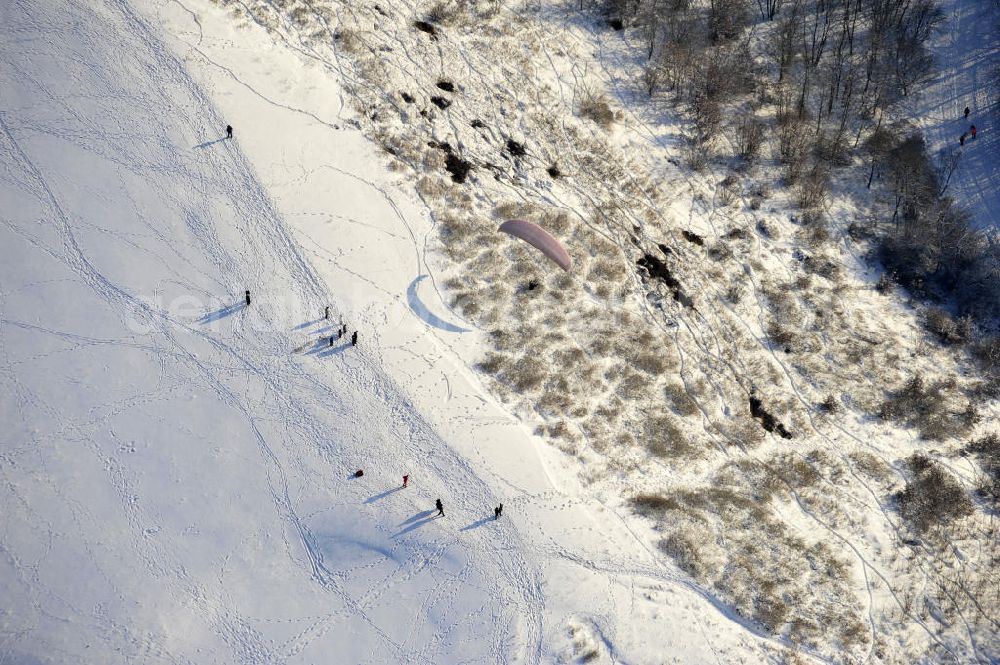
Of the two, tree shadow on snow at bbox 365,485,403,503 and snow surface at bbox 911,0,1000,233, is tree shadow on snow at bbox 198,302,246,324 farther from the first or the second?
snow surface at bbox 911,0,1000,233

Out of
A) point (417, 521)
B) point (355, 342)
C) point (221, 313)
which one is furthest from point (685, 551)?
point (221, 313)

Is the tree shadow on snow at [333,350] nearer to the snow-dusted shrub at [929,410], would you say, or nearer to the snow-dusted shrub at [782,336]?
the snow-dusted shrub at [782,336]

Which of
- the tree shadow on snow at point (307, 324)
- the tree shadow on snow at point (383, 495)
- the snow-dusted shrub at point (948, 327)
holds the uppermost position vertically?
the snow-dusted shrub at point (948, 327)

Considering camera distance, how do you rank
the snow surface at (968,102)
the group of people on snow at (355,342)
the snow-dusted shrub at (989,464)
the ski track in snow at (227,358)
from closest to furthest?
the ski track in snow at (227,358), the group of people on snow at (355,342), the snow-dusted shrub at (989,464), the snow surface at (968,102)

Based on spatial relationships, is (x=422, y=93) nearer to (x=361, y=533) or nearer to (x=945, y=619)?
(x=361, y=533)

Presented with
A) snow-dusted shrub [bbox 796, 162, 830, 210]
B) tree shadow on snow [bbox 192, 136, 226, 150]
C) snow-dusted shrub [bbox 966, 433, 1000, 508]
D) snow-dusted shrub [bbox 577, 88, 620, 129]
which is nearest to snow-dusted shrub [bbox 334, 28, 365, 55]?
tree shadow on snow [bbox 192, 136, 226, 150]

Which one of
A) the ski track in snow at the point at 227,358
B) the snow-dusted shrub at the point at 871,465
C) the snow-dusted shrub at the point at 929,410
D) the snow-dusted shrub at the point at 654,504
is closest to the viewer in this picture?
the ski track in snow at the point at 227,358


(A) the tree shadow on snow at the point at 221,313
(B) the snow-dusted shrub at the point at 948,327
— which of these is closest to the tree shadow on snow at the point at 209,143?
(A) the tree shadow on snow at the point at 221,313

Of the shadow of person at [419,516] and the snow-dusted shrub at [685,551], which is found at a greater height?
the snow-dusted shrub at [685,551]
